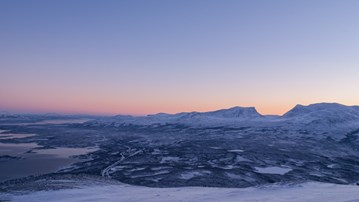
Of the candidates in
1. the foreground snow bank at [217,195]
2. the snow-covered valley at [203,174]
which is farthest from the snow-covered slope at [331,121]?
the foreground snow bank at [217,195]

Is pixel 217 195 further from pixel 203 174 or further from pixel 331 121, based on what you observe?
pixel 331 121

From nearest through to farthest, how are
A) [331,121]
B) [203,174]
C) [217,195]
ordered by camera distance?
[217,195], [203,174], [331,121]

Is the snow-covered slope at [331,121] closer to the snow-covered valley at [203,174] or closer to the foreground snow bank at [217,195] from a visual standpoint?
the snow-covered valley at [203,174]

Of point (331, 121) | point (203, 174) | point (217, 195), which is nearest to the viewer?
point (217, 195)

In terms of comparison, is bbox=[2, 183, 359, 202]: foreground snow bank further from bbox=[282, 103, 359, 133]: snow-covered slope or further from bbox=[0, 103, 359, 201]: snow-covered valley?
bbox=[282, 103, 359, 133]: snow-covered slope

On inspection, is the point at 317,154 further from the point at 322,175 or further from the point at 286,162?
the point at 322,175

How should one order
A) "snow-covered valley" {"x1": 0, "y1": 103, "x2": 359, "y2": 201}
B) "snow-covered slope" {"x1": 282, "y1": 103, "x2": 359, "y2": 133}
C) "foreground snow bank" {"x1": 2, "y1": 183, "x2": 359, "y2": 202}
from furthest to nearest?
"snow-covered slope" {"x1": 282, "y1": 103, "x2": 359, "y2": 133} → "snow-covered valley" {"x1": 0, "y1": 103, "x2": 359, "y2": 201} → "foreground snow bank" {"x1": 2, "y1": 183, "x2": 359, "y2": 202}

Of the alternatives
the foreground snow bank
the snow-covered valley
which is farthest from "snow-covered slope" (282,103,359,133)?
the foreground snow bank

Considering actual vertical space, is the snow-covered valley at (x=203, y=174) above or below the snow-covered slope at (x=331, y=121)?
below

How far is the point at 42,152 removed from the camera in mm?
79875

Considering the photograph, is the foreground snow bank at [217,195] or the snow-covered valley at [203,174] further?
the snow-covered valley at [203,174]

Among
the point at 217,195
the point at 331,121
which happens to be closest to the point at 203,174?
the point at 217,195

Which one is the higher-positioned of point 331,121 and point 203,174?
point 331,121

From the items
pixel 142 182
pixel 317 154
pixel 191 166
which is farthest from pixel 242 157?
pixel 142 182
